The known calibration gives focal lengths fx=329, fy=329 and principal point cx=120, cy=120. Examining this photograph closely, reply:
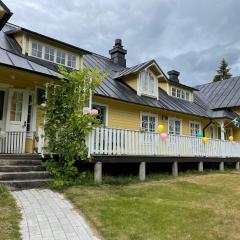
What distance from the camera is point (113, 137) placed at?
36.2 ft

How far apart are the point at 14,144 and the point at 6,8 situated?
4941mm

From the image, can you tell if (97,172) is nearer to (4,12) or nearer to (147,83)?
(4,12)

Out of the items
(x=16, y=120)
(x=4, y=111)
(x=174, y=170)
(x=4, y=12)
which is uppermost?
(x=4, y=12)

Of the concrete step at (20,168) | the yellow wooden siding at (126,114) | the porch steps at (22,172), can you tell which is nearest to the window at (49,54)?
the yellow wooden siding at (126,114)

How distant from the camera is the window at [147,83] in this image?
17155 millimetres

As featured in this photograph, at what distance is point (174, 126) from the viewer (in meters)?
18.8

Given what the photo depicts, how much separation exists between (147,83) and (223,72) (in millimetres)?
42133

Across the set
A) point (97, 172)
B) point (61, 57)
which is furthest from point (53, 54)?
point (97, 172)

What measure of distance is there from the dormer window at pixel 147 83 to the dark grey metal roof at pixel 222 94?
22.7 feet

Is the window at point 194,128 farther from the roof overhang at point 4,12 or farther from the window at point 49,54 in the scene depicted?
the roof overhang at point 4,12

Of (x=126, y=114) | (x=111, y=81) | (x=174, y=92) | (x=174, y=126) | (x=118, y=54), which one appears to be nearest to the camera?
(x=126, y=114)

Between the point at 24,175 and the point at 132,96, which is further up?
the point at 132,96

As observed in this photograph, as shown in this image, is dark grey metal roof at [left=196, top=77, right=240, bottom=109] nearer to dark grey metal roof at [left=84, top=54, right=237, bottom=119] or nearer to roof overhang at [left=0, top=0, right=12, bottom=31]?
dark grey metal roof at [left=84, top=54, right=237, bottom=119]

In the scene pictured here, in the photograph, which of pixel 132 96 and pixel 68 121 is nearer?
pixel 68 121
